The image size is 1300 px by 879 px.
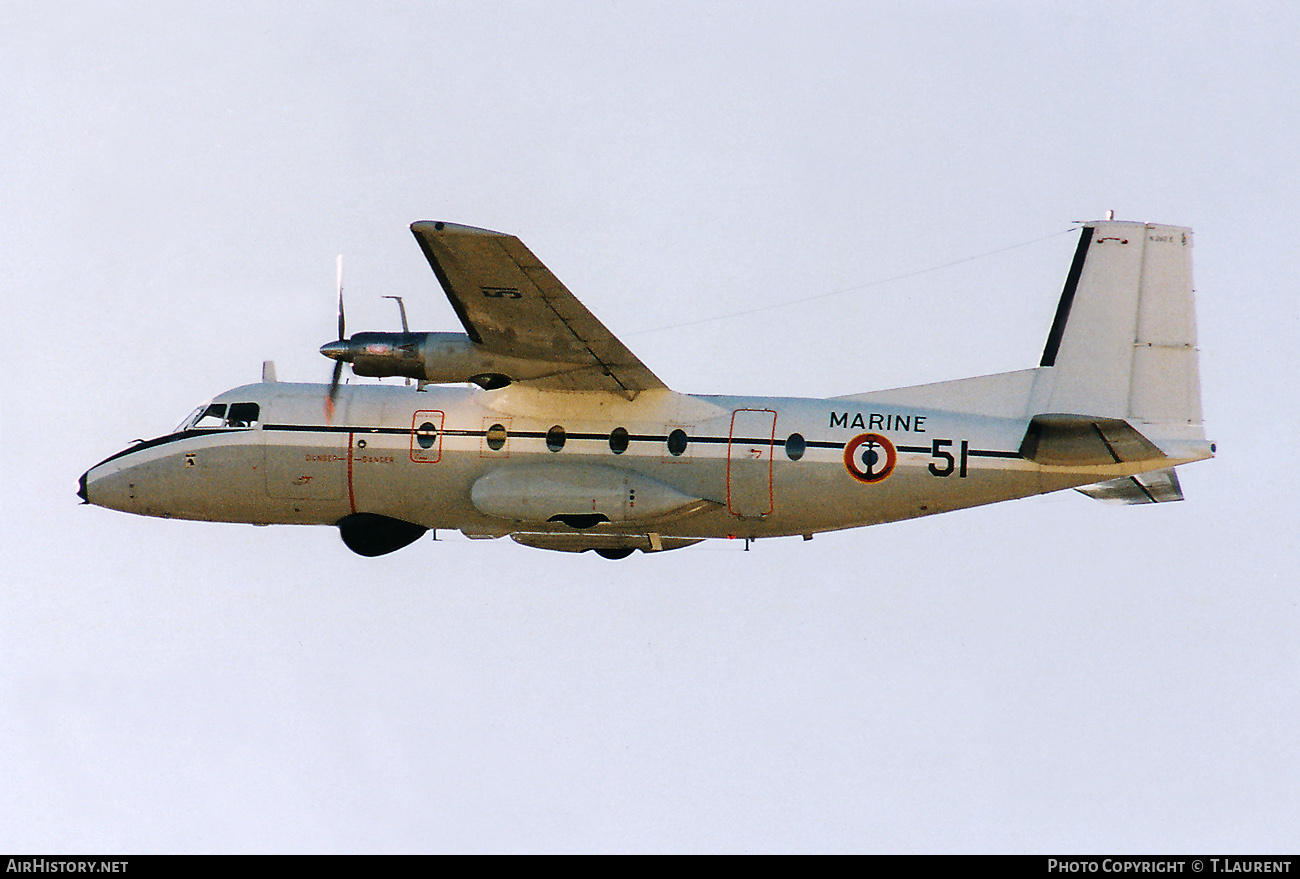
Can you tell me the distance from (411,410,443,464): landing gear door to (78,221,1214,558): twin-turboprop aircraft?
24 mm

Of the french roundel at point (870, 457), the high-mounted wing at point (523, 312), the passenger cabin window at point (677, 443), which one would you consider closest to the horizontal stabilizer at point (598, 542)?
the passenger cabin window at point (677, 443)

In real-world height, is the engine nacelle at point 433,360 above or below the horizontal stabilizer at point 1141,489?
above

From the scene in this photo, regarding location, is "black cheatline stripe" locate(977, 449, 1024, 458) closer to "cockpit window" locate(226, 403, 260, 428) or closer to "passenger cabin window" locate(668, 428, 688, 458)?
"passenger cabin window" locate(668, 428, 688, 458)

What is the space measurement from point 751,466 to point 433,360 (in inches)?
154

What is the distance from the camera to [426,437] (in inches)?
951

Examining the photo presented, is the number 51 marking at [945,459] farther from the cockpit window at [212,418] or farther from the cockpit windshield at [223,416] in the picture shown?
the cockpit window at [212,418]

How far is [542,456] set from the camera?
23828mm

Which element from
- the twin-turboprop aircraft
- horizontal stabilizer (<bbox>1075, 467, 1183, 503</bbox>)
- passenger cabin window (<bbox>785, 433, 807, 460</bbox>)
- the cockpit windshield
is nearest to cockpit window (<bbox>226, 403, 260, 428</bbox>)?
the cockpit windshield

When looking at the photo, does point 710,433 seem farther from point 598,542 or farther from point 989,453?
point 989,453

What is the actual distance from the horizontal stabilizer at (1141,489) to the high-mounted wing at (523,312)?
17.9 feet

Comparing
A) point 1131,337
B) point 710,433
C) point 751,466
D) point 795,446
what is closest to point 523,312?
point 710,433

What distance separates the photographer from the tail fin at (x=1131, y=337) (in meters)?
23.1
